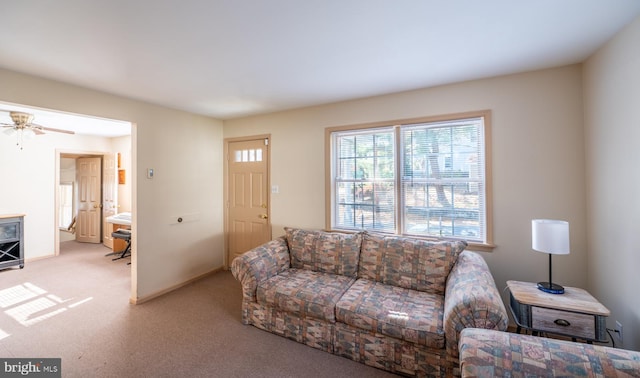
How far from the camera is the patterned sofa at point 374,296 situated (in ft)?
5.88

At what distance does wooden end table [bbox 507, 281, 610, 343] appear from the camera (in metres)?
1.66

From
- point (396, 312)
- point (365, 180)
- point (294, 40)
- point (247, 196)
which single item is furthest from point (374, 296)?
point (247, 196)

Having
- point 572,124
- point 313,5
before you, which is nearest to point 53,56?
point 313,5

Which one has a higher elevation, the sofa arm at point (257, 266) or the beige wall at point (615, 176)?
the beige wall at point (615, 176)

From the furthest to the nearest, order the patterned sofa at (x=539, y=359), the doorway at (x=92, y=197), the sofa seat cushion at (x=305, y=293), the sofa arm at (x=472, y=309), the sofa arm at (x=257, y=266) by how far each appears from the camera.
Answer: the doorway at (x=92, y=197), the sofa arm at (x=257, y=266), the sofa seat cushion at (x=305, y=293), the sofa arm at (x=472, y=309), the patterned sofa at (x=539, y=359)

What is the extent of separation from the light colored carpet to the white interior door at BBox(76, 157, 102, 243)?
2.32 meters

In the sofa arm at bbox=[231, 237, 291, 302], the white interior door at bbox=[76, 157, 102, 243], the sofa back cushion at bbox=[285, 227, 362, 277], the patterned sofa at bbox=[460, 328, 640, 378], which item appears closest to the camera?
the patterned sofa at bbox=[460, 328, 640, 378]

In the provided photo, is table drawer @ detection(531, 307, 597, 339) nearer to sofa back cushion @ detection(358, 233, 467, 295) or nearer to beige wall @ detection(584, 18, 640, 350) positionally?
beige wall @ detection(584, 18, 640, 350)

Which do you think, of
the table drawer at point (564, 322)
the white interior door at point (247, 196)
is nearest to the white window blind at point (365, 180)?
the white interior door at point (247, 196)

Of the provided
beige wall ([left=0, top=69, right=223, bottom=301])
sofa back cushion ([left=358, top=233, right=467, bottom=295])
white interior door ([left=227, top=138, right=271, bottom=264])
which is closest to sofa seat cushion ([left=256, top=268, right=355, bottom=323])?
sofa back cushion ([left=358, top=233, right=467, bottom=295])

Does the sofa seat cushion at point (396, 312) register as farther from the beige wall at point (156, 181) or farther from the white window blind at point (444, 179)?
the beige wall at point (156, 181)

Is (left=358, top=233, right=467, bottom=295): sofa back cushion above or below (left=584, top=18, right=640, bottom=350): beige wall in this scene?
below

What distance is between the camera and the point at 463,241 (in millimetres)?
2533

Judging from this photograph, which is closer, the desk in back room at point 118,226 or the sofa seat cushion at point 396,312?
the sofa seat cushion at point 396,312
